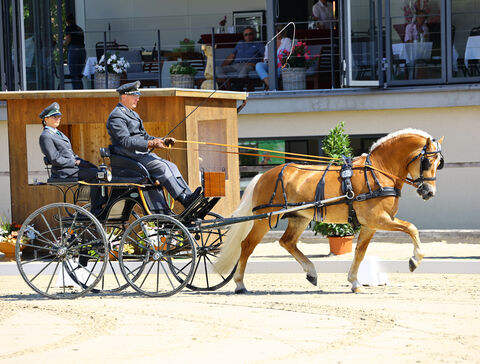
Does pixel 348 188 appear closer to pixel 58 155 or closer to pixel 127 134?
pixel 127 134

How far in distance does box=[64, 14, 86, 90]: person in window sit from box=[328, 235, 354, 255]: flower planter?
6.97m

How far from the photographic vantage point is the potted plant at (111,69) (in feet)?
58.5

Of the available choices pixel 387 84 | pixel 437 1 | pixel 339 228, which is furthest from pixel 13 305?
pixel 437 1

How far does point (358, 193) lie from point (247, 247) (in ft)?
4.53

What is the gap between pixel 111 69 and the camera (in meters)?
18.0

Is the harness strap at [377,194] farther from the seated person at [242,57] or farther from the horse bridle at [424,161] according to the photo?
the seated person at [242,57]

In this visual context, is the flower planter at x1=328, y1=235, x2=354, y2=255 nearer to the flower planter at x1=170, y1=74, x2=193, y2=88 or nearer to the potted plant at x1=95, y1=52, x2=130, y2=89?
the flower planter at x1=170, y1=74, x2=193, y2=88

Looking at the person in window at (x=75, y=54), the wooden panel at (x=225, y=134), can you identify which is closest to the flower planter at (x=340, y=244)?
the wooden panel at (x=225, y=134)

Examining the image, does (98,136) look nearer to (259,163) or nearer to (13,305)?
(259,163)

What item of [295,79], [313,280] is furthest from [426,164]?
[295,79]

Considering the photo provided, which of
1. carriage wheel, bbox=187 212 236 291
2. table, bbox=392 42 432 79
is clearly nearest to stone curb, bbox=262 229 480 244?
table, bbox=392 42 432 79

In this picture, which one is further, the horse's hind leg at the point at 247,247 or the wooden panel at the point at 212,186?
the horse's hind leg at the point at 247,247

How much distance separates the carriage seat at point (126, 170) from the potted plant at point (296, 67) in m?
7.71

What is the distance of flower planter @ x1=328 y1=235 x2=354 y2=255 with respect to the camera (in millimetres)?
13555
